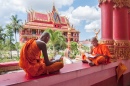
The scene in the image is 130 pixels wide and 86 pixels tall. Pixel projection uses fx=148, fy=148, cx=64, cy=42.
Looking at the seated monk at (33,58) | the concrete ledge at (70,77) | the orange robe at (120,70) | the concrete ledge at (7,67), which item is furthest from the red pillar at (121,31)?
the concrete ledge at (7,67)

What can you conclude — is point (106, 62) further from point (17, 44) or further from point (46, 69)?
point (17, 44)

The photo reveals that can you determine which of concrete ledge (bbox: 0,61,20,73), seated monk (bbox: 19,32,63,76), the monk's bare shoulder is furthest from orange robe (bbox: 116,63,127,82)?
concrete ledge (bbox: 0,61,20,73)

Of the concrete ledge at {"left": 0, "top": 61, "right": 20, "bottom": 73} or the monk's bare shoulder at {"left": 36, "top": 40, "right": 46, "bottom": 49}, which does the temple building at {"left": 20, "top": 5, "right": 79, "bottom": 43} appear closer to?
the concrete ledge at {"left": 0, "top": 61, "right": 20, "bottom": 73}

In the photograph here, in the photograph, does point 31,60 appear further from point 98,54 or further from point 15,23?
point 15,23

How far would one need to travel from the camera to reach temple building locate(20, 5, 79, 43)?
17.3 m

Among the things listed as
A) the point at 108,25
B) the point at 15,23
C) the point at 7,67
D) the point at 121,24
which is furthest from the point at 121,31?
the point at 15,23

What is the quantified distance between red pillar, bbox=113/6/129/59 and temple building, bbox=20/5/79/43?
13701 mm

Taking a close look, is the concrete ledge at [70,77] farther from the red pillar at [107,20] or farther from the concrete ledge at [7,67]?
the concrete ledge at [7,67]

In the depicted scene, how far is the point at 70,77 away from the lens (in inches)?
81.4

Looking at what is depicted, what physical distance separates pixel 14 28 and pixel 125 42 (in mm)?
14142

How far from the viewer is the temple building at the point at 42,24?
1733 centimetres

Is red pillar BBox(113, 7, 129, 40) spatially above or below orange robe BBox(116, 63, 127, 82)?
above

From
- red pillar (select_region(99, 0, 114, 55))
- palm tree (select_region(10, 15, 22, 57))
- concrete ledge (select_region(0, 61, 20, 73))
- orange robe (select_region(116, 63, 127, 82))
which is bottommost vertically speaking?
concrete ledge (select_region(0, 61, 20, 73))

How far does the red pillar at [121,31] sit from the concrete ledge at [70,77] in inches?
14.9
